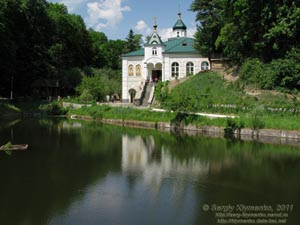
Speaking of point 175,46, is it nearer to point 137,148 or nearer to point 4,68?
point 4,68

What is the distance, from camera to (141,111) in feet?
120

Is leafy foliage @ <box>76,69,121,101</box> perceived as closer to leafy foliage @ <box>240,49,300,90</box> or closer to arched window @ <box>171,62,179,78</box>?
arched window @ <box>171,62,179,78</box>

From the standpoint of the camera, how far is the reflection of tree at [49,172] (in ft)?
40.0

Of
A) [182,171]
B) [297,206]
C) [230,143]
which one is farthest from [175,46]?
[297,206]

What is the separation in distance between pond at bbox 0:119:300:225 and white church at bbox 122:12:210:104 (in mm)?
22348

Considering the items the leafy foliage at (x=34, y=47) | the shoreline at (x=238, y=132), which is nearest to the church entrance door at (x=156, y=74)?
the leafy foliage at (x=34, y=47)

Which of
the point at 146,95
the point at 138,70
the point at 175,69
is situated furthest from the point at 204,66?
the point at 146,95

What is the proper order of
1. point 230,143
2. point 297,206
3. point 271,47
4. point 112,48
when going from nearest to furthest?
point 297,206 → point 230,143 → point 271,47 → point 112,48

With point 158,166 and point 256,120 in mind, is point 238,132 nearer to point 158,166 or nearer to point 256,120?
point 256,120

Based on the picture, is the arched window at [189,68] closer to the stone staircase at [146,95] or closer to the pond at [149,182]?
the stone staircase at [146,95]

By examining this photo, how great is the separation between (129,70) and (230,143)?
26.9m

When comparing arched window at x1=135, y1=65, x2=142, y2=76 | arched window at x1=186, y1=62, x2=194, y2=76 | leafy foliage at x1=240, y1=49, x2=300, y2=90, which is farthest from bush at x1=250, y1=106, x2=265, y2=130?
arched window at x1=135, y1=65, x2=142, y2=76

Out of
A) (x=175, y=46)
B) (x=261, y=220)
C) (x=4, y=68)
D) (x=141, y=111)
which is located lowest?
(x=261, y=220)

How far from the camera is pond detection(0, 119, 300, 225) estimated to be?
1168 cm
